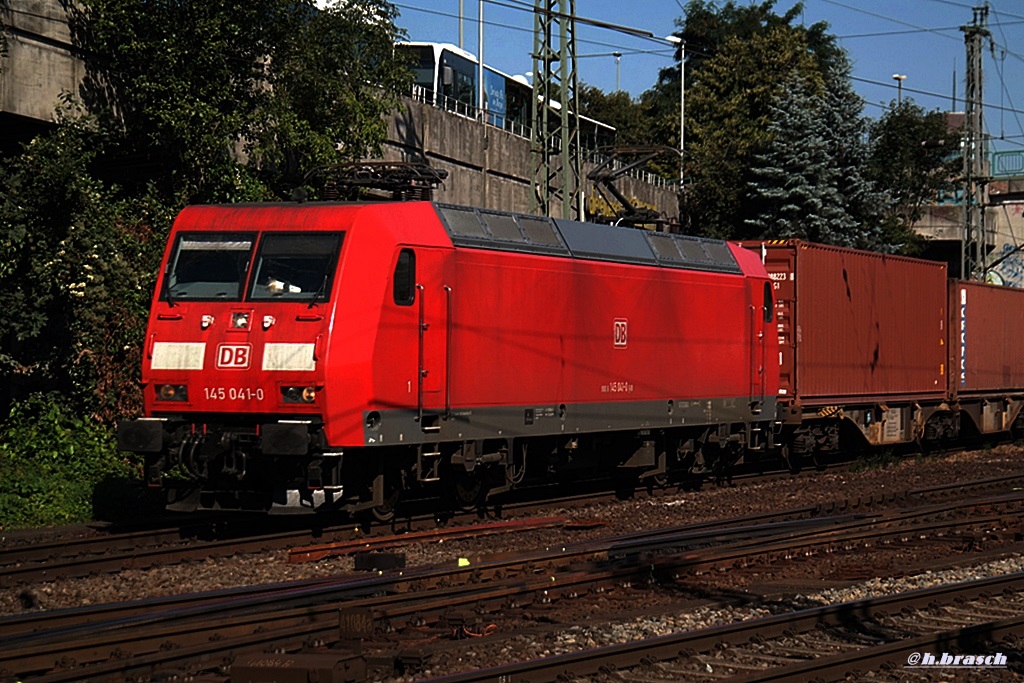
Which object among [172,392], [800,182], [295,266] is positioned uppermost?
[800,182]

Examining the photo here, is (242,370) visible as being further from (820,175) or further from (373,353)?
(820,175)

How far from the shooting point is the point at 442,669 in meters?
8.17

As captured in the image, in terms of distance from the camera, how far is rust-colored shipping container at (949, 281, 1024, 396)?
28375 mm

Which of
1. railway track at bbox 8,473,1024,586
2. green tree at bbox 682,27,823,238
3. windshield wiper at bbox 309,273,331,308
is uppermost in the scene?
green tree at bbox 682,27,823,238

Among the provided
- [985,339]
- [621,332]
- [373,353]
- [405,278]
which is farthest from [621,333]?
[985,339]

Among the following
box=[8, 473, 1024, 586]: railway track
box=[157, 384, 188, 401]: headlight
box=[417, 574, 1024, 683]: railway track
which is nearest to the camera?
box=[417, 574, 1024, 683]: railway track

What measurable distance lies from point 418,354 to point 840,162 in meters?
32.3

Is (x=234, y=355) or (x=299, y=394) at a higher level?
(x=234, y=355)

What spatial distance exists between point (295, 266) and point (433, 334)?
171cm

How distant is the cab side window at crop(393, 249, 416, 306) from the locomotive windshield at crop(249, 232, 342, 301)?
0.74 metres

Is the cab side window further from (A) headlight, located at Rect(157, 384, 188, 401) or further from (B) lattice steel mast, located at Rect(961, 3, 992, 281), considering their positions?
(B) lattice steel mast, located at Rect(961, 3, 992, 281)

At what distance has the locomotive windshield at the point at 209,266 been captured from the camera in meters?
13.8

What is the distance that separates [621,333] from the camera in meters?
17.4

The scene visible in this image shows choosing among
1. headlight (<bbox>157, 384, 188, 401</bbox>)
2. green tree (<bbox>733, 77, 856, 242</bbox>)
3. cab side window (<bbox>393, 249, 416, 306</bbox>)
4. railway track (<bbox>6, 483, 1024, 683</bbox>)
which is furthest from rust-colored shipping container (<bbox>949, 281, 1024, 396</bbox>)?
headlight (<bbox>157, 384, 188, 401</bbox>)
